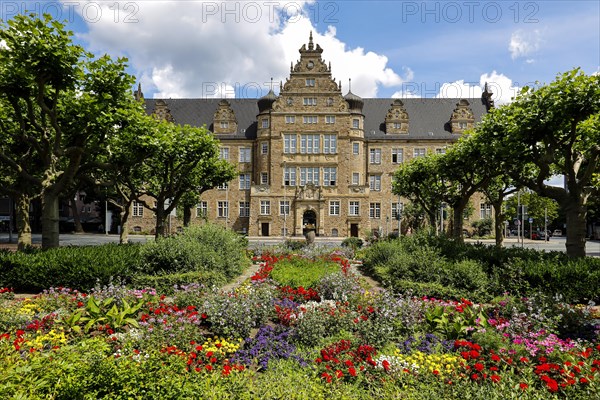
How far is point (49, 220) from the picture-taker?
1230 centimetres

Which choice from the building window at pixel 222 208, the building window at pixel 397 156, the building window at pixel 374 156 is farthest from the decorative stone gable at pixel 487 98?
the building window at pixel 222 208

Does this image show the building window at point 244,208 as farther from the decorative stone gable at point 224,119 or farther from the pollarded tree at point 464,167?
the pollarded tree at point 464,167

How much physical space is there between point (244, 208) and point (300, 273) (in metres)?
35.3

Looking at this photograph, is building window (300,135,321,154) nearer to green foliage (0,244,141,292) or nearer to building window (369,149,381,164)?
building window (369,149,381,164)

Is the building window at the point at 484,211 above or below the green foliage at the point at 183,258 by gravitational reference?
above

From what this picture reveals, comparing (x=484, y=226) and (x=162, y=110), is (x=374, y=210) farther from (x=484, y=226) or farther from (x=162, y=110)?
(x=162, y=110)

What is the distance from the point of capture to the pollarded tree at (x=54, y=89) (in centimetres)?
1012

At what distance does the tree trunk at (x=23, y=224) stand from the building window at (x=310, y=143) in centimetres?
2920

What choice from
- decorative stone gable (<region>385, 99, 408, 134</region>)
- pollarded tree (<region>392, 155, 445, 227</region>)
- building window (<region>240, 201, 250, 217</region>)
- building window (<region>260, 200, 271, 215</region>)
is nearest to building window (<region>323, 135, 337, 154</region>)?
decorative stone gable (<region>385, 99, 408, 134</region>)

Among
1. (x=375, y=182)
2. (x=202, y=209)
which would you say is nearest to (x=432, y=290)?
(x=375, y=182)

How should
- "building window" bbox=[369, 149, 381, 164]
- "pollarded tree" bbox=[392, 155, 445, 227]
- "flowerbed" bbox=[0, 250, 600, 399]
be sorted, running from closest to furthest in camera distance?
"flowerbed" bbox=[0, 250, 600, 399], "pollarded tree" bbox=[392, 155, 445, 227], "building window" bbox=[369, 149, 381, 164]

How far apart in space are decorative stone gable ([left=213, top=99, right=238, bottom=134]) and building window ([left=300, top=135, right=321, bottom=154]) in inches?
396

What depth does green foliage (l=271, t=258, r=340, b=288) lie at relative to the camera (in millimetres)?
10492

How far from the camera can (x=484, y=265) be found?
11211mm
